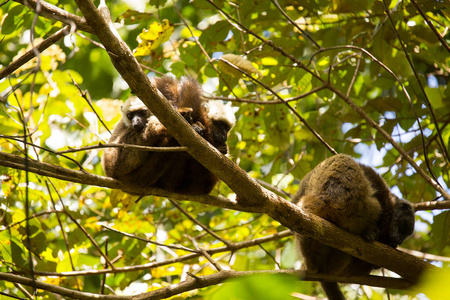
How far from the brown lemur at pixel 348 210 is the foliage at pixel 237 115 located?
16.7 inches

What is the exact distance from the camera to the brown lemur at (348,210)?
4086 mm

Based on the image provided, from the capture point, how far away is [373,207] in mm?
4215

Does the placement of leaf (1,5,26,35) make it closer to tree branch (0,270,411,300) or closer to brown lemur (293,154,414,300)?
tree branch (0,270,411,300)

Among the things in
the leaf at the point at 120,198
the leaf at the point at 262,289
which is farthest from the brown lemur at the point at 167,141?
the leaf at the point at 262,289

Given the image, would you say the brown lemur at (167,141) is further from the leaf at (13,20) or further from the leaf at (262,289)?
the leaf at (262,289)

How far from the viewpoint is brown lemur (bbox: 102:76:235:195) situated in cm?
429

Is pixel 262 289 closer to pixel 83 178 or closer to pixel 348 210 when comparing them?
pixel 83 178

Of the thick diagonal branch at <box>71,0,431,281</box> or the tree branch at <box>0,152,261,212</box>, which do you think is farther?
the tree branch at <box>0,152,261,212</box>

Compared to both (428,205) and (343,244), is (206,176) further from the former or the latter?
(428,205)

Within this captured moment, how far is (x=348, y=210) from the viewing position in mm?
4047

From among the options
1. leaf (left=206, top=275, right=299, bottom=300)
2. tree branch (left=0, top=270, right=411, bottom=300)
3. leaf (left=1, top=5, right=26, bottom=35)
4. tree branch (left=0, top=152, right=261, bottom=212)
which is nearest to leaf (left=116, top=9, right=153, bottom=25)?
leaf (left=1, top=5, right=26, bottom=35)

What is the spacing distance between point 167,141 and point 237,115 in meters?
2.41

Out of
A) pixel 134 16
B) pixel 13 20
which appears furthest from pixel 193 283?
pixel 134 16

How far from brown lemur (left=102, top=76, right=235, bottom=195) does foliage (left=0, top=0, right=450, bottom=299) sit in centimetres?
35
